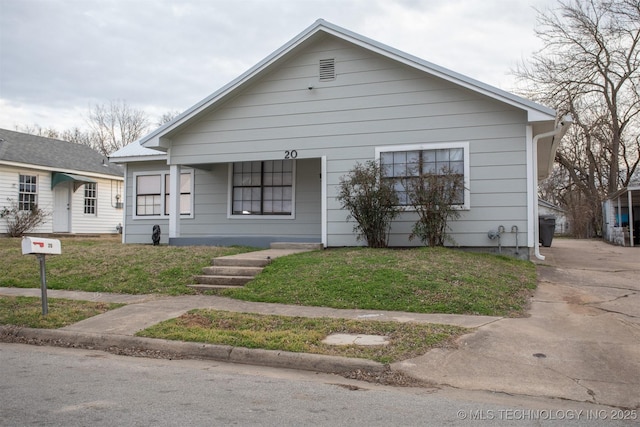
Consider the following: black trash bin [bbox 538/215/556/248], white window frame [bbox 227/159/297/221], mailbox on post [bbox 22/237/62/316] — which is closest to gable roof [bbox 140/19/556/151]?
white window frame [bbox 227/159/297/221]

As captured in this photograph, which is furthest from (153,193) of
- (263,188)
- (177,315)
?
(177,315)

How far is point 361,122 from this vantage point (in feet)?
43.1

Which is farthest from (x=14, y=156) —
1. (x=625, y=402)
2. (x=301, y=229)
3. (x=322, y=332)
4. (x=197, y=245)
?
(x=625, y=402)

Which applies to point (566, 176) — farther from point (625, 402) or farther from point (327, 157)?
point (625, 402)

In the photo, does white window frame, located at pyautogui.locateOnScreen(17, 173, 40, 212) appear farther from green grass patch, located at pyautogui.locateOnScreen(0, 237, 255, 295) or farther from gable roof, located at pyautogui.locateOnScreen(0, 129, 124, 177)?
green grass patch, located at pyautogui.locateOnScreen(0, 237, 255, 295)

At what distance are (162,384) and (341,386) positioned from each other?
1.75 meters

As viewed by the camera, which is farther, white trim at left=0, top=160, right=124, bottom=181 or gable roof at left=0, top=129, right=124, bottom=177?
gable roof at left=0, top=129, right=124, bottom=177

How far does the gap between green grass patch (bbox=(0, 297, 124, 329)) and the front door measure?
16211mm

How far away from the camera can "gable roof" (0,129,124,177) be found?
2214 centimetres

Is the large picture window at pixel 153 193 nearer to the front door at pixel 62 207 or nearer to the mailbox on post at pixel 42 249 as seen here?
the front door at pixel 62 207

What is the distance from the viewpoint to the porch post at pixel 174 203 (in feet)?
48.6

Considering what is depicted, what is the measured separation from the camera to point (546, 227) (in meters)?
18.9

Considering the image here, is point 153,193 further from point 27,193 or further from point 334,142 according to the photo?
point 27,193

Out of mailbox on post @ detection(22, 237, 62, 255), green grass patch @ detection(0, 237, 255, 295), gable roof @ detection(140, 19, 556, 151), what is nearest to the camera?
mailbox on post @ detection(22, 237, 62, 255)
